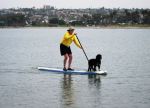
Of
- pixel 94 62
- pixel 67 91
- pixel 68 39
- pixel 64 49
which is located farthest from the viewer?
pixel 64 49

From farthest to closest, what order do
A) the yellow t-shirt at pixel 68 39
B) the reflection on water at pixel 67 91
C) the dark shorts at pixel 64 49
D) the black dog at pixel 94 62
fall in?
the dark shorts at pixel 64 49 < the yellow t-shirt at pixel 68 39 < the black dog at pixel 94 62 < the reflection on water at pixel 67 91

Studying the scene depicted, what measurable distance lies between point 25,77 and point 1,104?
20.0 ft

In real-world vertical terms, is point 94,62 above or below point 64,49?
below

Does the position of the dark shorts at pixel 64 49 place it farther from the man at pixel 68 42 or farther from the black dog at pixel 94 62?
the black dog at pixel 94 62

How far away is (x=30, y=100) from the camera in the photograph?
54.2ft

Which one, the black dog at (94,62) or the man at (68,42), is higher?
the man at (68,42)

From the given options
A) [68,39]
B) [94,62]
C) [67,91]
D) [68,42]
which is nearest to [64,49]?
[68,42]

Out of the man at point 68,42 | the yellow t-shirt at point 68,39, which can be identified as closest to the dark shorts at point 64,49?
the man at point 68,42

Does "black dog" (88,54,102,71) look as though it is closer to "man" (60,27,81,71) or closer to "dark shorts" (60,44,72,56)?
"man" (60,27,81,71)

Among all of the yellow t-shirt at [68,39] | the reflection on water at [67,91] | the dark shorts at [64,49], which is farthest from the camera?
the dark shorts at [64,49]

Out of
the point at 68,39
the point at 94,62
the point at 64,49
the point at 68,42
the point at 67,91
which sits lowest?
the point at 67,91

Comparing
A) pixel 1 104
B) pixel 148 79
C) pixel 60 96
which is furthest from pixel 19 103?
pixel 148 79

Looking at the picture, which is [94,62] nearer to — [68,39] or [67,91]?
[68,39]

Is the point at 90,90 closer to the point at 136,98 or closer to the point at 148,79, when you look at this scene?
the point at 136,98
